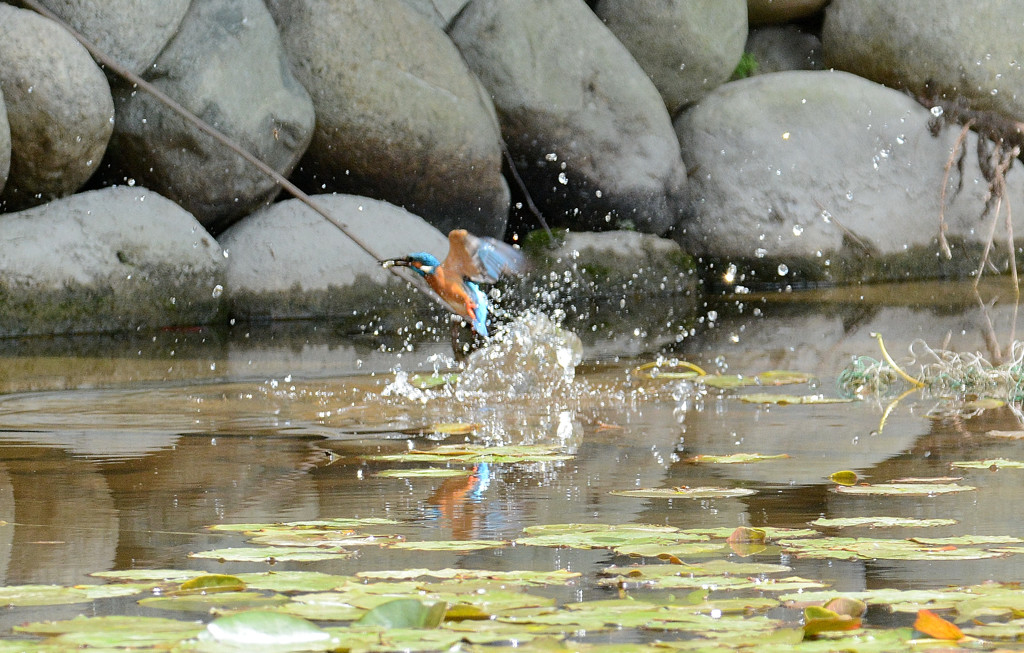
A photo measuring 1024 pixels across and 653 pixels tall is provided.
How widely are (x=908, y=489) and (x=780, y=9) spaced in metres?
9.28

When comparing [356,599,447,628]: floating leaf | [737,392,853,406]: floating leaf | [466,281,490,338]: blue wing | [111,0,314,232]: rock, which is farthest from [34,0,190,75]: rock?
[356,599,447,628]: floating leaf

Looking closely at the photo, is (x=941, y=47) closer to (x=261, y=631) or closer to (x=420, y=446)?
(x=420, y=446)

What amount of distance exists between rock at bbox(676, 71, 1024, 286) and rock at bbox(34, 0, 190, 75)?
4.47 m

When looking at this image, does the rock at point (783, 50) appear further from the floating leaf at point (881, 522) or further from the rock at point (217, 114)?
the floating leaf at point (881, 522)

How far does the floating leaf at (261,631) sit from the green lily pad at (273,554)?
0.56 metres

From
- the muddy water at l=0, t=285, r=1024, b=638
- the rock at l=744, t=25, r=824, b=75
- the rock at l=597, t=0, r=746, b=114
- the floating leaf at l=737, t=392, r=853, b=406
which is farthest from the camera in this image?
the rock at l=744, t=25, r=824, b=75

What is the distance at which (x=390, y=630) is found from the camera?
1660 millimetres

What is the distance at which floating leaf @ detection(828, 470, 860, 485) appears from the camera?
9.68 feet

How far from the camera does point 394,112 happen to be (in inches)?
347

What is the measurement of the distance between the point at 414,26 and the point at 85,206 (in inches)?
102

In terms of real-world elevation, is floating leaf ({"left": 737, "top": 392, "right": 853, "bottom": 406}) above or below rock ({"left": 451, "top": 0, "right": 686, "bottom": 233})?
below

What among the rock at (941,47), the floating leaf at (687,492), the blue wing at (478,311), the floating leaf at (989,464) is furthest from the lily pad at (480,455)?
the rock at (941,47)

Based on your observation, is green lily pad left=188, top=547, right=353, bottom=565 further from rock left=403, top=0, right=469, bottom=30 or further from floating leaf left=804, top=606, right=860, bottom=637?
rock left=403, top=0, right=469, bottom=30

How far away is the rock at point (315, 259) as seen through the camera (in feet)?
26.9
